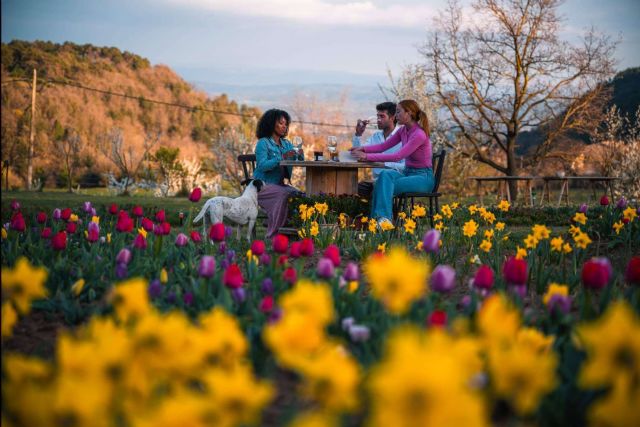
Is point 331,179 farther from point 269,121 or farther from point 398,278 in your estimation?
point 398,278

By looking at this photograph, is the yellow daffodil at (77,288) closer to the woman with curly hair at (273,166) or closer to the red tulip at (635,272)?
the red tulip at (635,272)

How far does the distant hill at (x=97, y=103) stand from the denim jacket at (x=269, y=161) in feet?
58.1

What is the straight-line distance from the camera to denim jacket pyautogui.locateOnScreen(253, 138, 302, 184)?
6.50 meters

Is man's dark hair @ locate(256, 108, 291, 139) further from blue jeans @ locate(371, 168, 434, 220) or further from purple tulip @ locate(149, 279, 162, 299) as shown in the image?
purple tulip @ locate(149, 279, 162, 299)

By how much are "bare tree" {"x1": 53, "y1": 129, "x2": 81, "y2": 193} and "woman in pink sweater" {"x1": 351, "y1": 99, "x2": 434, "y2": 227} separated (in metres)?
13.8

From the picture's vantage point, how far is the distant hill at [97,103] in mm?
25906

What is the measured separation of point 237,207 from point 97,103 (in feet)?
93.6

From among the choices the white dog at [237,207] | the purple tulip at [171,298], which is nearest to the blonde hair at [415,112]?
the white dog at [237,207]

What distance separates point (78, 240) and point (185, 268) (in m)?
1.47

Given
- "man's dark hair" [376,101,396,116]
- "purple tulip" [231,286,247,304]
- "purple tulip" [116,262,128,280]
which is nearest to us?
"purple tulip" [231,286,247,304]

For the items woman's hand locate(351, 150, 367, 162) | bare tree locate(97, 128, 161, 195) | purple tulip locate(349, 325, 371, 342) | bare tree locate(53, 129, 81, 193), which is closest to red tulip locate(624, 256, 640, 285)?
purple tulip locate(349, 325, 371, 342)

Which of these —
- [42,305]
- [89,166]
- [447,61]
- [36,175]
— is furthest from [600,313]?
[89,166]

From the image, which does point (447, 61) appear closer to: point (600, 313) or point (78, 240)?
point (78, 240)

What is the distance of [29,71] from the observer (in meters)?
30.1
